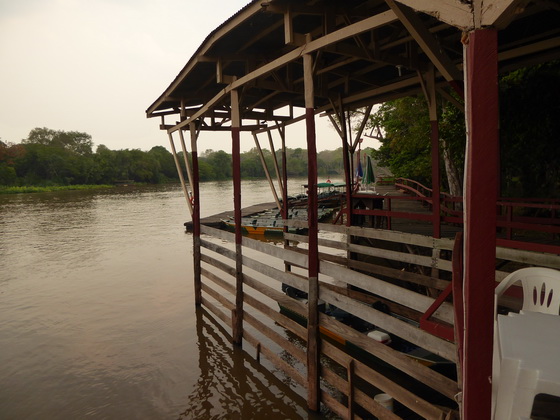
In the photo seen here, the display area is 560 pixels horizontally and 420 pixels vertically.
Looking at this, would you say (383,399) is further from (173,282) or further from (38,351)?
(173,282)

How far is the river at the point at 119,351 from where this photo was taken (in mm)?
6258

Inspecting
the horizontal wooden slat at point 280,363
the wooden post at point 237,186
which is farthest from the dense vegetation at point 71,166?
the horizontal wooden slat at point 280,363

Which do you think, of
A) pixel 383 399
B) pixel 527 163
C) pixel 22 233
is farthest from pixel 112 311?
pixel 22 233

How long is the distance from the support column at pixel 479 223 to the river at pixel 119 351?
13.3 ft

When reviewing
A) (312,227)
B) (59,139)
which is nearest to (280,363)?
(312,227)

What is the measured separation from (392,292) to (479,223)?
2148 millimetres

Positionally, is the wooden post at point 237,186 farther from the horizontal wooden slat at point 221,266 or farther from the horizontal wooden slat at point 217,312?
the horizontal wooden slat at point 217,312

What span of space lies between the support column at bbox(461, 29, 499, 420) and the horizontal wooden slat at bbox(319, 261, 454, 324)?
1.30m

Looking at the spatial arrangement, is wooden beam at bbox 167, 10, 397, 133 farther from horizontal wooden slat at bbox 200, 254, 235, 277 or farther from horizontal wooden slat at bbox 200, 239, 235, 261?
horizontal wooden slat at bbox 200, 254, 235, 277

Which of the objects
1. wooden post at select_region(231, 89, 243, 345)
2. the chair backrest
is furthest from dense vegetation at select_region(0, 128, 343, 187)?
the chair backrest

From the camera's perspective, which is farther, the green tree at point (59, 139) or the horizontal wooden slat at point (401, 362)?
the green tree at point (59, 139)

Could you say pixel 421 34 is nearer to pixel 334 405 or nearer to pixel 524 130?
pixel 334 405

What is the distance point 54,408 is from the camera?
628cm

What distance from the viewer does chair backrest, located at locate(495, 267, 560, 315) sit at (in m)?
2.79
